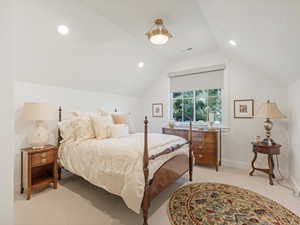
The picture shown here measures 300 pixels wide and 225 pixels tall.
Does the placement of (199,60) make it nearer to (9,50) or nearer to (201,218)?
(201,218)

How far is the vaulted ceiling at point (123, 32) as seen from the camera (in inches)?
72.0

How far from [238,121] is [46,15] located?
417cm

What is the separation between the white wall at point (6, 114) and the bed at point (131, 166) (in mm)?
1070

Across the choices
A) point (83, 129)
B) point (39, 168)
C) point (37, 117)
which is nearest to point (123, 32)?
point (83, 129)

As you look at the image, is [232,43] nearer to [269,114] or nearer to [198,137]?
[269,114]

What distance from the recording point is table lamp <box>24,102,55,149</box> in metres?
2.43

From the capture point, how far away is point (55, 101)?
3.11m

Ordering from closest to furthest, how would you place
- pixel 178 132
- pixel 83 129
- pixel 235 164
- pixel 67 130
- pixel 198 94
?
1. pixel 83 129
2. pixel 67 130
3. pixel 235 164
4. pixel 178 132
5. pixel 198 94

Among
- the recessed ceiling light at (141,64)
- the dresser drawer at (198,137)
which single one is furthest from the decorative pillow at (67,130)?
the dresser drawer at (198,137)

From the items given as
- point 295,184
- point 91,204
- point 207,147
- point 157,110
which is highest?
point 157,110

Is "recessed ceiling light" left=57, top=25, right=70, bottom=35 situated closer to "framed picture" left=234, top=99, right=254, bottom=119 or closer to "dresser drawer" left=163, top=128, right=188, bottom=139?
"dresser drawer" left=163, top=128, right=188, bottom=139

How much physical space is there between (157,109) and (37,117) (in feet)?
10.9

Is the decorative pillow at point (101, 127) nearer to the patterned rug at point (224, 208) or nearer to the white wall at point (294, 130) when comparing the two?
the patterned rug at point (224, 208)

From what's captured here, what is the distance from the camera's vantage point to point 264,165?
3430 mm
